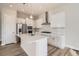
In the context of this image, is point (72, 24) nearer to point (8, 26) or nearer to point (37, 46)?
point (37, 46)

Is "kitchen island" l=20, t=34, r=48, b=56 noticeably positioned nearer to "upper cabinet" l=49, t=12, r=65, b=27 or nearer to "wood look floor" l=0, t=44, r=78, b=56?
"wood look floor" l=0, t=44, r=78, b=56

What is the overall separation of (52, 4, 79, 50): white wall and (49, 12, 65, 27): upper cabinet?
0.09 m

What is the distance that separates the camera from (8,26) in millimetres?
1941

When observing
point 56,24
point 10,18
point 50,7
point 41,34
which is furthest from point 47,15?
point 10,18

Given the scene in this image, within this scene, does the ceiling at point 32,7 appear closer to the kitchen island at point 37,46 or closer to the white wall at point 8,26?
the white wall at point 8,26

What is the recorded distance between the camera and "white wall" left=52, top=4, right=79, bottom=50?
6.34 feet

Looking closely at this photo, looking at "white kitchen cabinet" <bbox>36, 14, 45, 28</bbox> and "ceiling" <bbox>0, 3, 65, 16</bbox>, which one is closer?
"ceiling" <bbox>0, 3, 65, 16</bbox>

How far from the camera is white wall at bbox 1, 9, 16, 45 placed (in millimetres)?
1903

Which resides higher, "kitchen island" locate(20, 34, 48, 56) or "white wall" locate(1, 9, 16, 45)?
"white wall" locate(1, 9, 16, 45)

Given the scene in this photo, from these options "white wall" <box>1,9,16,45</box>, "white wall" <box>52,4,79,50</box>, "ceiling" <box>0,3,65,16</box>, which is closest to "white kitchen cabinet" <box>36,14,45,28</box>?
"ceiling" <box>0,3,65,16</box>

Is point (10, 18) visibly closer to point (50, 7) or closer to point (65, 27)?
point (50, 7)

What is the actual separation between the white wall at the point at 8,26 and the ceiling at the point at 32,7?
0.14 meters

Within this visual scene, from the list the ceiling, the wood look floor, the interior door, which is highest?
the ceiling

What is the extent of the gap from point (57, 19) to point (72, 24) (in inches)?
21.3
